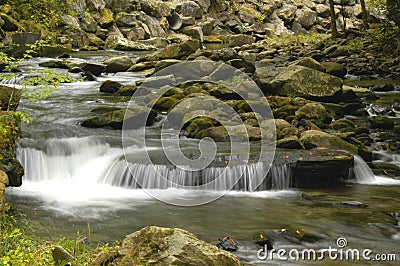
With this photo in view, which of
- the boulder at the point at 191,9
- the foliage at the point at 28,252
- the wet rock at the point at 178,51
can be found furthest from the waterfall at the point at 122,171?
the boulder at the point at 191,9

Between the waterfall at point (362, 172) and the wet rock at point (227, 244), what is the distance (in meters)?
4.48

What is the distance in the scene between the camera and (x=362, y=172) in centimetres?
930

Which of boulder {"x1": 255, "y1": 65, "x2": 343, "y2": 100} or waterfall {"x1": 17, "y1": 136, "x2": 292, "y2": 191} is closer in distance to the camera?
waterfall {"x1": 17, "y1": 136, "x2": 292, "y2": 191}

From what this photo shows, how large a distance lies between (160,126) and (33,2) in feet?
16.2

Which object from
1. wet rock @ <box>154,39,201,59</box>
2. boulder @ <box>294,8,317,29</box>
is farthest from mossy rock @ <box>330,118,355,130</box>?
boulder @ <box>294,8,317,29</box>

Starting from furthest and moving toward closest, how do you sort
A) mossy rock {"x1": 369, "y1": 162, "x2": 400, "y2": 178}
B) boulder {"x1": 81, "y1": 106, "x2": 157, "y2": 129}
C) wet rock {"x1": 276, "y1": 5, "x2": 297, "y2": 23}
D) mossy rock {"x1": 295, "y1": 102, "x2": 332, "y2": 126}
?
wet rock {"x1": 276, "y1": 5, "x2": 297, "y2": 23} < mossy rock {"x1": 295, "y1": 102, "x2": 332, "y2": 126} < boulder {"x1": 81, "y1": 106, "x2": 157, "y2": 129} < mossy rock {"x1": 369, "y1": 162, "x2": 400, "y2": 178}

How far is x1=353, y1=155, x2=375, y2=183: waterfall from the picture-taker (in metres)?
9.21

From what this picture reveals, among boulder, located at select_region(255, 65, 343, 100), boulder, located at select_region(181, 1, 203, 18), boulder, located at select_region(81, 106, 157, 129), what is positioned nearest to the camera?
boulder, located at select_region(81, 106, 157, 129)

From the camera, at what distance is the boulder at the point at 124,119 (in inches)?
455

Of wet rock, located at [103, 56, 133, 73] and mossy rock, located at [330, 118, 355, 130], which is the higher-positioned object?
wet rock, located at [103, 56, 133, 73]

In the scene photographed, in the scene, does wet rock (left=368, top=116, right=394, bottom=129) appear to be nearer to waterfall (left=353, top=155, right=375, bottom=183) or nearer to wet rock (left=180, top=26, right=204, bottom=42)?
waterfall (left=353, top=155, right=375, bottom=183)

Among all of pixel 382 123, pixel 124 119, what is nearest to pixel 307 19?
pixel 382 123

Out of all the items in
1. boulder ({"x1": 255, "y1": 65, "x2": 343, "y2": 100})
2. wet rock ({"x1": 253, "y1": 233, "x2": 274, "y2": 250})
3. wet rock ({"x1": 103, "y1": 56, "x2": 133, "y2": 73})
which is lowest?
wet rock ({"x1": 253, "y1": 233, "x2": 274, "y2": 250})

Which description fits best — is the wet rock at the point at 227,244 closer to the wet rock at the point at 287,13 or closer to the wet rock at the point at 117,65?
the wet rock at the point at 117,65
